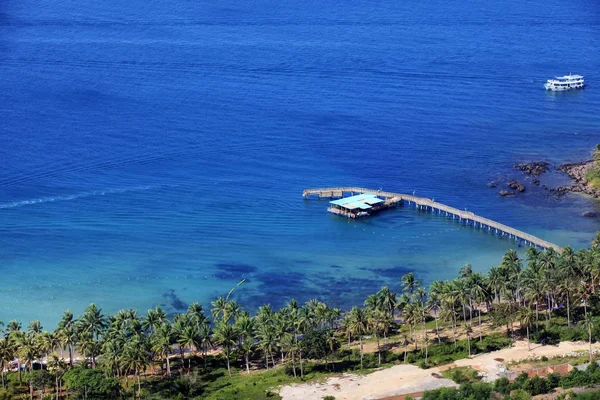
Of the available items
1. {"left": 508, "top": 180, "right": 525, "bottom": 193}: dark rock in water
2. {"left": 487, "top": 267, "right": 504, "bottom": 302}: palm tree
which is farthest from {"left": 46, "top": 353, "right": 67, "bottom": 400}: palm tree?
{"left": 508, "top": 180, "right": 525, "bottom": 193}: dark rock in water

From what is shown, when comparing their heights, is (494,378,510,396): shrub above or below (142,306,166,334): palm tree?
below

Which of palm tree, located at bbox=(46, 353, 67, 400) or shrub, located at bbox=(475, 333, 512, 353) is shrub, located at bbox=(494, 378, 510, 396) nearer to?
shrub, located at bbox=(475, 333, 512, 353)

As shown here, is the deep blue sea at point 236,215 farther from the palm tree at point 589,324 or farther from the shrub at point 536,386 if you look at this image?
the shrub at point 536,386

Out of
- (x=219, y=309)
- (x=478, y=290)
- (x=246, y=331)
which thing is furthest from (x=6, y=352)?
(x=478, y=290)

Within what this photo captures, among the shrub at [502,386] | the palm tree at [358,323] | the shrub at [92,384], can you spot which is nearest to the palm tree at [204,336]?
the shrub at [92,384]

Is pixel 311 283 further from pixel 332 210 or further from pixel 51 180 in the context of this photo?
pixel 51 180

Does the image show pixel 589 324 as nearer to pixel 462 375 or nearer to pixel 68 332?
pixel 462 375
